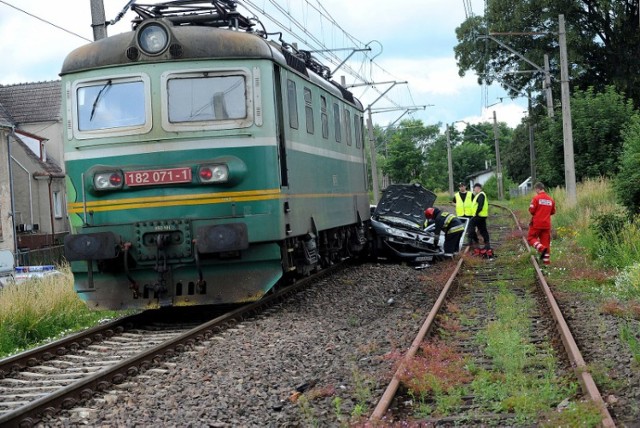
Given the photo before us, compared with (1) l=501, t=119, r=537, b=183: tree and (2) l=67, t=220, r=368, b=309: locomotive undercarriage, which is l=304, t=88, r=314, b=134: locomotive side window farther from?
(1) l=501, t=119, r=537, b=183: tree

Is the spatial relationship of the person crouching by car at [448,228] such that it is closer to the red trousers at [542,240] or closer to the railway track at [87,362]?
the red trousers at [542,240]

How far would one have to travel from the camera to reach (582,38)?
41.4 metres

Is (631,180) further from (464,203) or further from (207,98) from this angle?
(207,98)

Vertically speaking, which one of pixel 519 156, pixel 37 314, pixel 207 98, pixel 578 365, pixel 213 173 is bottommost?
pixel 578 365

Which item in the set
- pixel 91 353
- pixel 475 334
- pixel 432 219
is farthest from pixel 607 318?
pixel 432 219

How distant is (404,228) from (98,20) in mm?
7812

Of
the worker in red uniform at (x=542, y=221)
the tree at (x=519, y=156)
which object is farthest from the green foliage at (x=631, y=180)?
the tree at (x=519, y=156)

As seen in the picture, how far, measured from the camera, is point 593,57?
1660 inches

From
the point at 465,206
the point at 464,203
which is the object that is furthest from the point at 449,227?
the point at 464,203

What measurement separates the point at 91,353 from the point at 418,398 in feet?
12.7

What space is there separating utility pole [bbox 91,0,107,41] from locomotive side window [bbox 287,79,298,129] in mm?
3759

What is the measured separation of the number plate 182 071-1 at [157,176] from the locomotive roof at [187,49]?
1294mm

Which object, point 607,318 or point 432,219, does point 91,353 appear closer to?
point 607,318

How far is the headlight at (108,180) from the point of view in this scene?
10289mm
